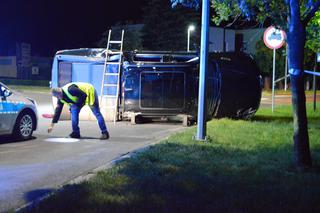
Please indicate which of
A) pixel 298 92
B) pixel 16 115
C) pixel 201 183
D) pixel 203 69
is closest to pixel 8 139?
pixel 16 115

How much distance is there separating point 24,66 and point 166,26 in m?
15.0

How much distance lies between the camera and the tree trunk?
7844mm

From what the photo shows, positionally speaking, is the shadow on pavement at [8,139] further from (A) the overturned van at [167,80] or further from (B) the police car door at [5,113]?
(A) the overturned van at [167,80]

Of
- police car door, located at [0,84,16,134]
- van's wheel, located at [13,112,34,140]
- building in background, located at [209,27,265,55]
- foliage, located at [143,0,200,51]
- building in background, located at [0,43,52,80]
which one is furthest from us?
building in background, located at [209,27,265,55]

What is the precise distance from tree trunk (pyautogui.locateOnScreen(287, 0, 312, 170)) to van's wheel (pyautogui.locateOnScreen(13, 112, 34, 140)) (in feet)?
21.1

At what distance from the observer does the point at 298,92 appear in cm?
787

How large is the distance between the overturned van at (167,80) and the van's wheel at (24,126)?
401 cm

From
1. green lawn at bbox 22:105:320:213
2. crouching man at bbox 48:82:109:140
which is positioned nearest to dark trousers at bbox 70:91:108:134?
crouching man at bbox 48:82:109:140

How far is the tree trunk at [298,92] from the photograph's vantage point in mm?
7844

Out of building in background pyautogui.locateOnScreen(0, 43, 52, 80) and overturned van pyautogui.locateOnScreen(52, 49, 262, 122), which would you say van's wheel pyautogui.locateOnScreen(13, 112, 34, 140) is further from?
building in background pyautogui.locateOnScreen(0, 43, 52, 80)

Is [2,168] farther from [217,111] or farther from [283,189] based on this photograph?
[217,111]

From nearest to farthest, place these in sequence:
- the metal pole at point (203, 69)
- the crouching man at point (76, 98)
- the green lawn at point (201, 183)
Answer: the green lawn at point (201, 183) → the metal pole at point (203, 69) → the crouching man at point (76, 98)

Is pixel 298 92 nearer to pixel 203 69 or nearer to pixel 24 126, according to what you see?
pixel 203 69

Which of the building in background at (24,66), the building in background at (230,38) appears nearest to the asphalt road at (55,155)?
the building in background at (24,66)
